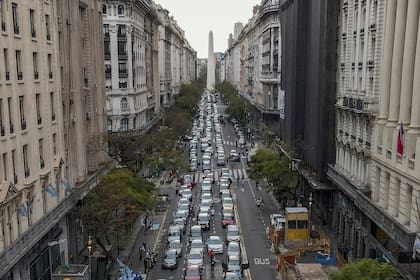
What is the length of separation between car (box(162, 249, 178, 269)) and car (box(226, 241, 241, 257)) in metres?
4.70

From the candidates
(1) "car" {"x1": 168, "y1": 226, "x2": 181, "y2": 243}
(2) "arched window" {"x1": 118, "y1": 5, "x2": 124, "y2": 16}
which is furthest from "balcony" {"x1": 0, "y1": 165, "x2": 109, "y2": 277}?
(2) "arched window" {"x1": 118, "y1": 5, "x2": 124, "y2": 16}

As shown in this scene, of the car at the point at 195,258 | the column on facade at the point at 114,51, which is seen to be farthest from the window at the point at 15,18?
the column on facade at the point at 114,51

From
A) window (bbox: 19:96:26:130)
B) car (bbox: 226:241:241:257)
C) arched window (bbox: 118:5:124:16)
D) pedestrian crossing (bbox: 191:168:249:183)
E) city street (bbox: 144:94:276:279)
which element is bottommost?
pedestrian crossing (bbox: 191:168:249:183)

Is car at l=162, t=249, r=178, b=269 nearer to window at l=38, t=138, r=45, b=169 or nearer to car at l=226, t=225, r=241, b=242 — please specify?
car at l=226, t=225, r=241, b=242

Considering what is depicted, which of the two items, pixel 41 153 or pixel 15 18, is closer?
pixel 15 18

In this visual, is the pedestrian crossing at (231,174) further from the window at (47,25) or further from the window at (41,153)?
the window at (47,25)

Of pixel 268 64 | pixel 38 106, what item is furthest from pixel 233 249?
pixel 268 64

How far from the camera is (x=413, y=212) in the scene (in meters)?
33.5

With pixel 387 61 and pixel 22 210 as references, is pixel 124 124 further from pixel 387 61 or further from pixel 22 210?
pixel 387 61

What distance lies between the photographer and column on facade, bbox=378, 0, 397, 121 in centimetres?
3850

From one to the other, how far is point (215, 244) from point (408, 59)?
24.8 metres

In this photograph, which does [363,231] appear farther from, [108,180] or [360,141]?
[108,180]

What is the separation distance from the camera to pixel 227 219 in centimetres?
5891

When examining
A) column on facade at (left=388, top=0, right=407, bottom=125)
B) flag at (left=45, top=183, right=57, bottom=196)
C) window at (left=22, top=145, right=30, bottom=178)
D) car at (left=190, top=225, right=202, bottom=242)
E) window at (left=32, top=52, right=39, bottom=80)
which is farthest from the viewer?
car at (left=190, top=225, right=202, bottom=242)
